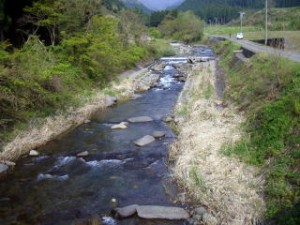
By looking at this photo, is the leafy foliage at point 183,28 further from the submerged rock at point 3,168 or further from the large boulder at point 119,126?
the submerged rock at point 3,168

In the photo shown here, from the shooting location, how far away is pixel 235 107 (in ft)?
56.1

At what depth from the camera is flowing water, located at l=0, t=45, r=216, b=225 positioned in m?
9.39

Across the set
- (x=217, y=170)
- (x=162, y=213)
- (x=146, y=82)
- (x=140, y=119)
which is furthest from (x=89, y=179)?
(x=146, y=82)

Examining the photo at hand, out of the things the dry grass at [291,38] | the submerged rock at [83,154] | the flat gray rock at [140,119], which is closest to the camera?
the submerged rock at [83,154]

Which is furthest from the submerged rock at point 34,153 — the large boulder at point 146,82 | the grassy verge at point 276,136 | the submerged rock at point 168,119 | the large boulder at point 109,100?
the large boulder at point 146,82

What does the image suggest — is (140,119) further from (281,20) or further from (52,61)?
(281,20)

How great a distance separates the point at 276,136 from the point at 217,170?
232 cm

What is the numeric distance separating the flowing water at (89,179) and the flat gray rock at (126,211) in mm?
175

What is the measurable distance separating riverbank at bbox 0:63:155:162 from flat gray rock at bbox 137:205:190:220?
6368 millimetres

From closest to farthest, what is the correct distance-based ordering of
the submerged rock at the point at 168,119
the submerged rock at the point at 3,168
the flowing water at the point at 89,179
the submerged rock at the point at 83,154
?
1. the flowing water at the point at 89,179
2. the submerged rock at the point at 3,168
3. the submerged rock at the point at 83,154
4. the submerged rock at the point at 168,119

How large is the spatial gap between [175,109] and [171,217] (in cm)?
1142

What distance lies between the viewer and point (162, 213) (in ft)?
29.6

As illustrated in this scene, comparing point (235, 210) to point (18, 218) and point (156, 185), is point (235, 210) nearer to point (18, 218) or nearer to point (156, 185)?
point (156, 185)

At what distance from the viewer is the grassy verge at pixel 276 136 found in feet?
27.5
